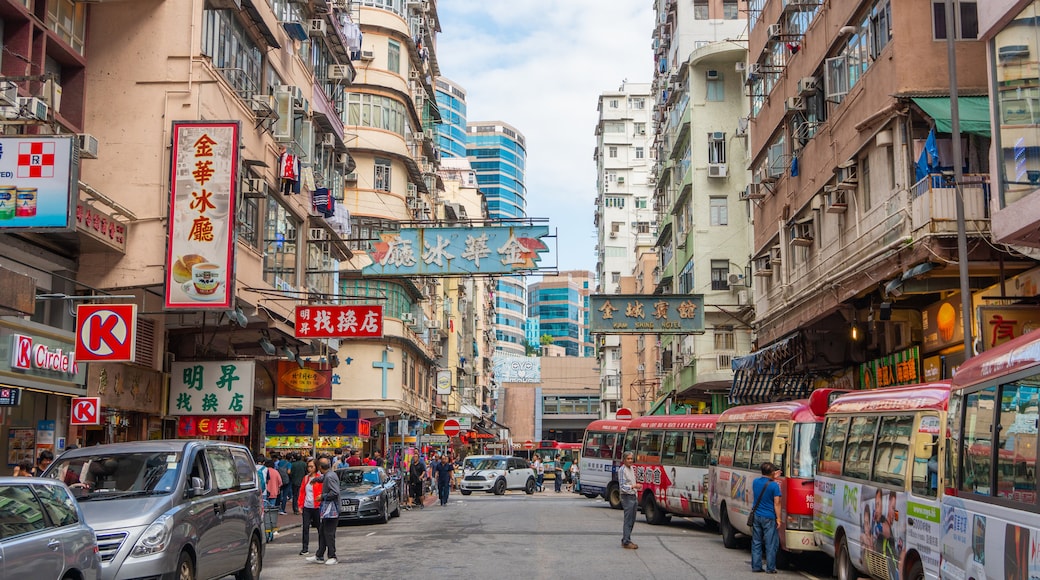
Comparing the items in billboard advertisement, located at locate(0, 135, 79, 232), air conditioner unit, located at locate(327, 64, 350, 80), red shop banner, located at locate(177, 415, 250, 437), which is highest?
air conditioner unit, located at locate(327, 64, 350, 80)

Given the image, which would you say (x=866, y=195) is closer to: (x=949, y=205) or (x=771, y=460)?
(x=949, y=205)

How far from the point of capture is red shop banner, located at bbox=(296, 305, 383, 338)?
920 inches

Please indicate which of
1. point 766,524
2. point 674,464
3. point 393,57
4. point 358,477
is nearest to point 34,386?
point 358,477

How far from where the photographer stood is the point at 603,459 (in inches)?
1417

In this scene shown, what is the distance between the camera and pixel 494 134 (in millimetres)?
176625

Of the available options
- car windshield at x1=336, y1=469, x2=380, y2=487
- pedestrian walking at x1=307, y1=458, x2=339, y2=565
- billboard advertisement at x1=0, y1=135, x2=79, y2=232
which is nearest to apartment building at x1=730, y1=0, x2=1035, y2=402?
pedestrian walking at x1=307, y1=458, x2=339, y2=565

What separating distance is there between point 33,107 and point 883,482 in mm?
12942

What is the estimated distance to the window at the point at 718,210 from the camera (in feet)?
156

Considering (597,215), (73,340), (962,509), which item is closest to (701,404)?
(73,340)

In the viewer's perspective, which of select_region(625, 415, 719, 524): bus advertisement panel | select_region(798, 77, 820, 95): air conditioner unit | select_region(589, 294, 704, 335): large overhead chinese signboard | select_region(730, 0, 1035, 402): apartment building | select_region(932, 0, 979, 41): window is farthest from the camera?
select_region(589, 294, 704, 335): large overhead chinese signboard

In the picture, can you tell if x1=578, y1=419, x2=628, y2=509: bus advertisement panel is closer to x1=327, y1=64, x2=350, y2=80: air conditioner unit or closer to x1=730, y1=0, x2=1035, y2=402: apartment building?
x1=730, y1=0, x2=1035, y2=402: apartment building

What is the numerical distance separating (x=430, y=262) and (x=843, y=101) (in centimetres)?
1053

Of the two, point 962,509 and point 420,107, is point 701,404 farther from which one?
point 962,509

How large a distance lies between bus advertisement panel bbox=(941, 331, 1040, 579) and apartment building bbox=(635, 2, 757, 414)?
109 feet
